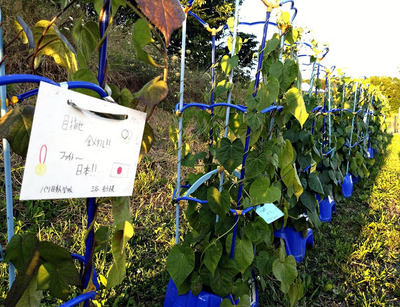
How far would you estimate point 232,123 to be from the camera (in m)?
1.32

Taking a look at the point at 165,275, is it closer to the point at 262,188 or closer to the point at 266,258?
the point at 266,258

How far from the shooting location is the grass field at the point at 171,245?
1.63 meters

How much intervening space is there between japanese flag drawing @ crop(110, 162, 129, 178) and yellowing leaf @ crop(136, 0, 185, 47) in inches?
9.1

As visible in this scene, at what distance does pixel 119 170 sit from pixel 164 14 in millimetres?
266

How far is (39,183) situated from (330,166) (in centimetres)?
248

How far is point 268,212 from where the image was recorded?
1.13 m

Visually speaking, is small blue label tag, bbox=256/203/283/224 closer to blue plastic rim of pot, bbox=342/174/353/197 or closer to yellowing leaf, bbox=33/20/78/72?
yellowing leaf, bbox=33/20/78/72

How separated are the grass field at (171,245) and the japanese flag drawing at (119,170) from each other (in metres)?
0.89

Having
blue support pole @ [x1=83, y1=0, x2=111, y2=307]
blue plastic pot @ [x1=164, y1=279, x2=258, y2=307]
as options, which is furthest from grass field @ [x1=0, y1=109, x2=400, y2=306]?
blue support pole @ [x1=83, y1=0, x2=111, y2=307]

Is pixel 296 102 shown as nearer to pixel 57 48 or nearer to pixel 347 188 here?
pixel 57 48

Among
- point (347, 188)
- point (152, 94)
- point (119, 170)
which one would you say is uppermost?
point (152, 94)

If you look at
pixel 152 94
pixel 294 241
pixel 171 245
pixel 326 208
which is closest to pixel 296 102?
pixel 152 94

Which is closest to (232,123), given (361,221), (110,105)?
(110,105)

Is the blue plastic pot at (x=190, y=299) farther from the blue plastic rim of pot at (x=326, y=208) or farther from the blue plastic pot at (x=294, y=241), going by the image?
the blue plastic rim of pot at (x=326, y=208)
